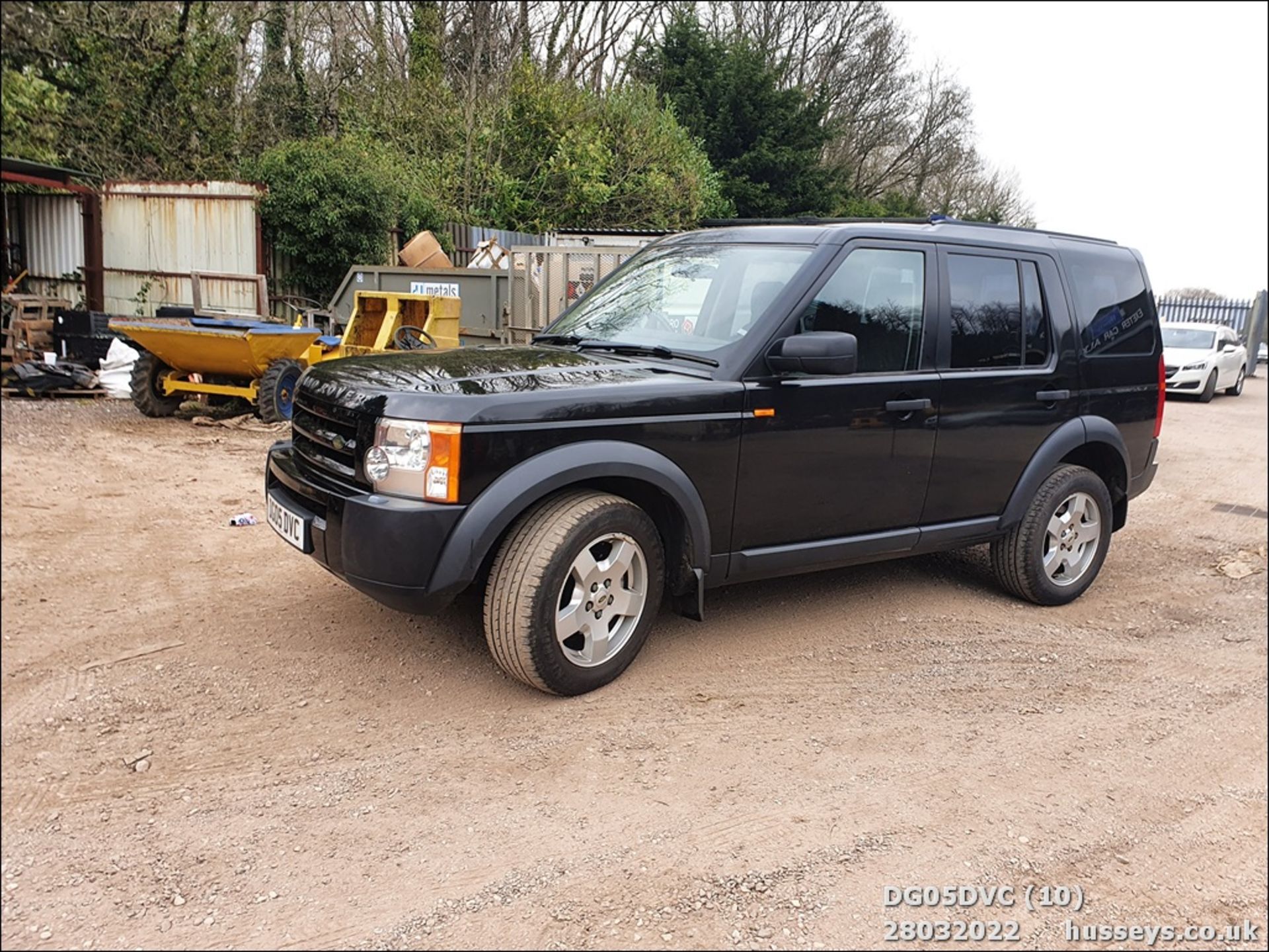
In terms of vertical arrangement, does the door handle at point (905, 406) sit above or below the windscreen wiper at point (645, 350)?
below

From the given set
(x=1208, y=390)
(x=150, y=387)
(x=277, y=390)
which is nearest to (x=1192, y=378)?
(x=1208, y=390)

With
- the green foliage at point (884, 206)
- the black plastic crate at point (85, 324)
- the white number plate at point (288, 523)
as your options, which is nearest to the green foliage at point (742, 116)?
the green foliage at point (884, 206)

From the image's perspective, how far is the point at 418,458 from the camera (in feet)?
11.8

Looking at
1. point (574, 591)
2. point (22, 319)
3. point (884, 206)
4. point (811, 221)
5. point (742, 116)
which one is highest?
point (742, 116)

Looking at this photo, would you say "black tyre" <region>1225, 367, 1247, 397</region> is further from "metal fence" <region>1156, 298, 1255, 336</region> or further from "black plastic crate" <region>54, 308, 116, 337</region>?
"black plastic crate" <region>54, 308, 116, 337</region>

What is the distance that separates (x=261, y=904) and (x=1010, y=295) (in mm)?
4492

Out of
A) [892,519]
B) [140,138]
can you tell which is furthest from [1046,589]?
[140,138]

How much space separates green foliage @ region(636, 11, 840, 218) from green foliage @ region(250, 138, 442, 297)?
13.9 m

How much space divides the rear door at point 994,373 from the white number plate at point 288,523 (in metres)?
2.94

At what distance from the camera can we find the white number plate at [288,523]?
155 inches

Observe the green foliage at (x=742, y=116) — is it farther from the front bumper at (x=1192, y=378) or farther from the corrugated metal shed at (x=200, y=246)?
the corrugated metal shed at (x=200, y=246)

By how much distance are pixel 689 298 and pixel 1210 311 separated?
34386 millimetres

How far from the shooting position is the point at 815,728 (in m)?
3.94

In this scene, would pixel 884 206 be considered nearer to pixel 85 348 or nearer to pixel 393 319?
pixel 393 319
